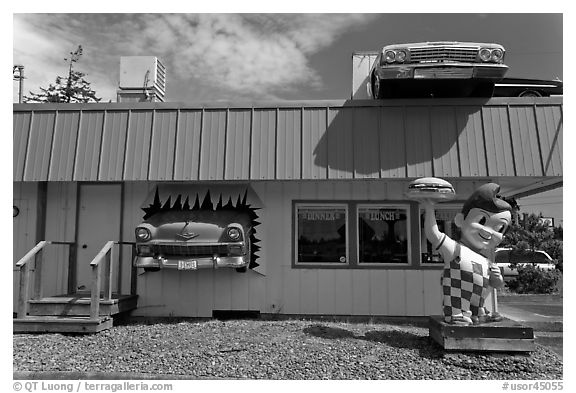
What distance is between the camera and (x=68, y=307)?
7.85 meters

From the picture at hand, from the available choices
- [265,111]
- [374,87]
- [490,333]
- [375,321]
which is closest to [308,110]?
[265,111]

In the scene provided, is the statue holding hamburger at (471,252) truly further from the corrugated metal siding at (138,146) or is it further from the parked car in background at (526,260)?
the parked car in background at (526,260)

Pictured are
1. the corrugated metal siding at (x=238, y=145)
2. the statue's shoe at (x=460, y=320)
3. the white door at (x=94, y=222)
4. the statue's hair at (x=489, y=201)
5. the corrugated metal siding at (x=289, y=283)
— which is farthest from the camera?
the white door at (x=94, y=222)

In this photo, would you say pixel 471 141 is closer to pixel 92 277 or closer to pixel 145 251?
pixel 145 251

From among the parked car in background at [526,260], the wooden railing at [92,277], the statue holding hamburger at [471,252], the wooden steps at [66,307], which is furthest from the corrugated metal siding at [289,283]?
the parked car in background at [526,260]

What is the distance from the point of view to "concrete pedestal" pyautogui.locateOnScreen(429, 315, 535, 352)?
20.3 ft

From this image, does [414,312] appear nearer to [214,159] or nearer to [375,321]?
[375,321]

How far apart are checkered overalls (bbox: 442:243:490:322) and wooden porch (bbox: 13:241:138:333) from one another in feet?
17.0

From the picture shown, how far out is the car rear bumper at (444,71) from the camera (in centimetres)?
771

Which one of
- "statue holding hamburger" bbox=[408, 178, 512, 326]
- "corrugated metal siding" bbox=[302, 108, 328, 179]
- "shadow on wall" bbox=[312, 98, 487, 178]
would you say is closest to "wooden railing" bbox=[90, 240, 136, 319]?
"corrugated metal siding" bbox=[302, 108, 328, 179]

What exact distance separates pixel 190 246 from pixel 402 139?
3970 millimetres

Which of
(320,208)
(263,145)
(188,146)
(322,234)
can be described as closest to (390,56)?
(263,145)

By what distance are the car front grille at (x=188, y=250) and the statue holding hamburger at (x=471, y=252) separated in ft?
10.6

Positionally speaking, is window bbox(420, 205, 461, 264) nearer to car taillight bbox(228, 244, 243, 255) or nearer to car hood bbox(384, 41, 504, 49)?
car hood bbox(384, 41, 504, 49)
